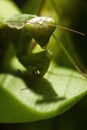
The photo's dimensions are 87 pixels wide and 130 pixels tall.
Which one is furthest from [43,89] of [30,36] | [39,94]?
[30,36]

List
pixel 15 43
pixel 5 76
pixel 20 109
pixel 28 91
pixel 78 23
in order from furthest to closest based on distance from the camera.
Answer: pixel 78 23 < pixel 15 43 < pixel 5 76 < pixel 28 91 < pixel 20 109

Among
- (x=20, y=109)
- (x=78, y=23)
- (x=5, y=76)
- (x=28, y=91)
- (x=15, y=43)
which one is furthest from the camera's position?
(x=78, y=23)

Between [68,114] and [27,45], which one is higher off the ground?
[27,45]

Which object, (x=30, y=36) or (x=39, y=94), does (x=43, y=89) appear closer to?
(x=39, y=94)

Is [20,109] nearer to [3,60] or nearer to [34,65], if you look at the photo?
[34,65]

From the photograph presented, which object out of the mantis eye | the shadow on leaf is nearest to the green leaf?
the shadow on leaf

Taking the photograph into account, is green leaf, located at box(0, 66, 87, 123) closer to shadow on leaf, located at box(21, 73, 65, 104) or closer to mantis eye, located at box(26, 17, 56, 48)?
A: shadow on leaf, located at box(21, 73, 65, 104)

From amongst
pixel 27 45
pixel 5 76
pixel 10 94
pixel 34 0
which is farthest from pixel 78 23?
pixel 10 94
